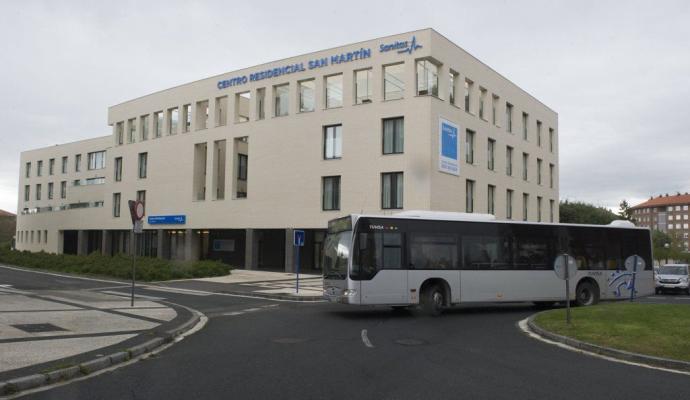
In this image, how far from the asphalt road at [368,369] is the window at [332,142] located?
24.1m

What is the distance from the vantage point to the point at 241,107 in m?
45.0

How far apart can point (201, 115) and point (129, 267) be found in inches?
707

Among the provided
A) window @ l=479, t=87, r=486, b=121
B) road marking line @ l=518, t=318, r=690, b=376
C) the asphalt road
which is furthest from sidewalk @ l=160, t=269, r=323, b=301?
window @ l=479, t=87, r=486, b=121

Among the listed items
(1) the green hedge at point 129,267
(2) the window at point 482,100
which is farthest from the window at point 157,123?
(2) the window at point 482,100

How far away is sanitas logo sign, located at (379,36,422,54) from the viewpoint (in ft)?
110

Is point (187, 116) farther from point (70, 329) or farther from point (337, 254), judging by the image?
point (70, 329)

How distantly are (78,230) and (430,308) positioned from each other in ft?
175

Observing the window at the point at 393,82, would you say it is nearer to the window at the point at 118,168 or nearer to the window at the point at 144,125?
the window at the point at 144,125

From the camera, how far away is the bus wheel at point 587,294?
60.6 feet

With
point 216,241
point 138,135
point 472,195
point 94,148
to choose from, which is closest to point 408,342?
point 472,195

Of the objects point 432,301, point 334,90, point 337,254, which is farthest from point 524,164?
point 337,254

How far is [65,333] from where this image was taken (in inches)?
417

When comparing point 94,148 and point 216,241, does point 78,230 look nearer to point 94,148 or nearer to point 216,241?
point 94,148

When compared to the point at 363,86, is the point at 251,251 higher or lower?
lower
